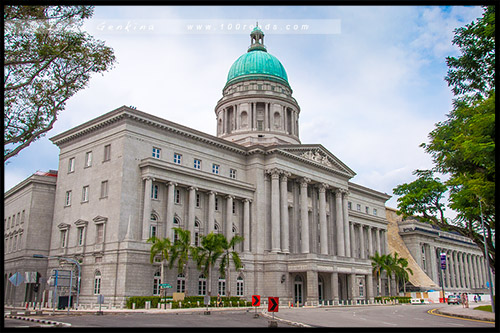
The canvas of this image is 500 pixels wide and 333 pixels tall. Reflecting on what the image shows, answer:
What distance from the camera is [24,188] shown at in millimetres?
57500

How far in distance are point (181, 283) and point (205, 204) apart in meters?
9.69

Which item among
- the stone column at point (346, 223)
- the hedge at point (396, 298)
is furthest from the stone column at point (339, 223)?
the hedge at point (396, 298)

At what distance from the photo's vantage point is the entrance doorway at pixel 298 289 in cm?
5971

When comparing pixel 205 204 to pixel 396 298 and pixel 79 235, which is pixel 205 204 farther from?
pixel 396 298

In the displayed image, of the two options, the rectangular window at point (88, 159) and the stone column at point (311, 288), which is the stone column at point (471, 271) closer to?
the stone column at point (311, 288)

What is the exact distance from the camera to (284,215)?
60.6 m

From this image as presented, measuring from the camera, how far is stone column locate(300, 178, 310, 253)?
203 feet

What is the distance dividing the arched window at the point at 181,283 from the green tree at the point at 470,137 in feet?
78.8

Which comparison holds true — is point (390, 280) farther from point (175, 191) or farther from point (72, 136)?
point (72, 136)

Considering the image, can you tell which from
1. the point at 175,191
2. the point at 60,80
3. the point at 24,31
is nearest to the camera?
the point at 24,31

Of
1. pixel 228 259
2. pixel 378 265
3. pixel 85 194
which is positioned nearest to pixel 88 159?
pixel 85 194

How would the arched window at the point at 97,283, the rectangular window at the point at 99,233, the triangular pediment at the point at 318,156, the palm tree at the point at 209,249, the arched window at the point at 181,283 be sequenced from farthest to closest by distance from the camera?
the triangular pediment at the point at 318,156 → the arched window at the point at 181,283 → the rectangular window at the point at 99,233 → the palm tree at the point at 209,249 → the arched window at the point at 97,283

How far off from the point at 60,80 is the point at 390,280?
6896cm
